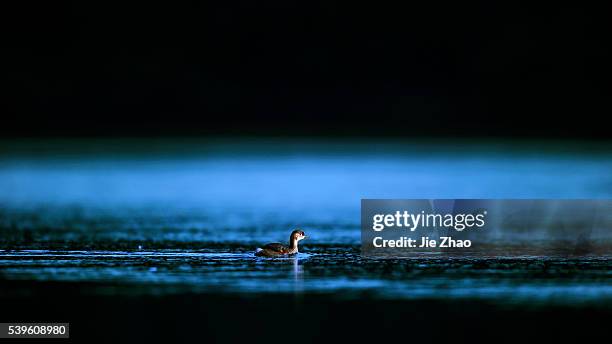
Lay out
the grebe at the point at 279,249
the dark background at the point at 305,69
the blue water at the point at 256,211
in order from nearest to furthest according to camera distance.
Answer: the blue water at the point at 256,211 → the grebe at the point at 279,249 → the dark background at the point at 305,69

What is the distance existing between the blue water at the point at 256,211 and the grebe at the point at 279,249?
158mm

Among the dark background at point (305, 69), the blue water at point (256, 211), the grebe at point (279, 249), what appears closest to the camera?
the blue water at point (256, 211)

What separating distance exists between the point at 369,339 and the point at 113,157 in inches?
1002

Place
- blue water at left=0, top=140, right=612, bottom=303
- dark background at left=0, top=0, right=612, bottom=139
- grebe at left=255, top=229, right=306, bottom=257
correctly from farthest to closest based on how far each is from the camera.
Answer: dark background at left=0, top=0, right=612, bottom=139, grebe at left=255, top=229, right=306, bottom=257, blue water at left=0, top=140, right=612, bottom=303

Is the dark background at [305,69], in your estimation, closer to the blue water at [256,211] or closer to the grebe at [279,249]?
the blue water at [256,211]

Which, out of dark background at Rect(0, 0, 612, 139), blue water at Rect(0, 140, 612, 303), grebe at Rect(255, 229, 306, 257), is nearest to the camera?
blue water at Rect(0, 140, 612, 303)

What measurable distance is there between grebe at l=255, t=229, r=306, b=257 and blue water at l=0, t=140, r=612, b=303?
6.2 inches

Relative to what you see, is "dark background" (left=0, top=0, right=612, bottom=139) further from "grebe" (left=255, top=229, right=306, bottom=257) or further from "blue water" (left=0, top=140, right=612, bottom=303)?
"grebe" (left=255, top=229, right=306, bottom=257)

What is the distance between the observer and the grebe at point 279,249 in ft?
55.0

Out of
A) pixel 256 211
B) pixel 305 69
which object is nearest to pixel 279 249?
pixel 256 211

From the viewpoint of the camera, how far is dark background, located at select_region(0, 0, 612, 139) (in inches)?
1893

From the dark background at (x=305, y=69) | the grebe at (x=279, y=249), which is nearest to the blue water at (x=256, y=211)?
the grebe at (x=279, y=249)

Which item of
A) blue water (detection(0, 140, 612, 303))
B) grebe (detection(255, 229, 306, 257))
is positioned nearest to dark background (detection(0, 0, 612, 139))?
blue water (detection(0, 140, 612, 303))

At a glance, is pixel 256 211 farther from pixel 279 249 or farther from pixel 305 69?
pixel 305 69
